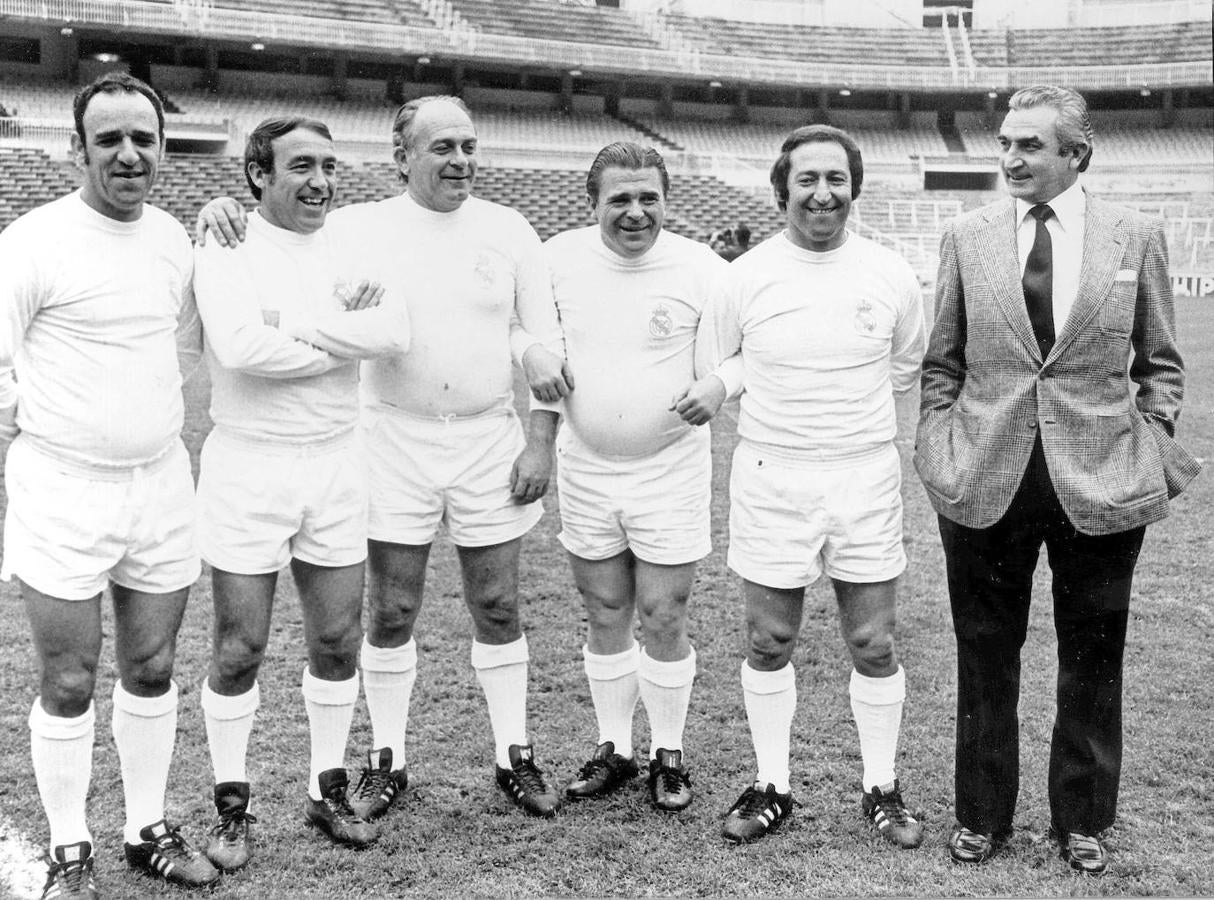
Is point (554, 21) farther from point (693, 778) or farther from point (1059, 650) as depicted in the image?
point (1059, 650)

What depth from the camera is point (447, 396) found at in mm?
4125

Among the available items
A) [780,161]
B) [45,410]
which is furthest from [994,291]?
[45,410]

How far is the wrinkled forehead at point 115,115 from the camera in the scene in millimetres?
3420

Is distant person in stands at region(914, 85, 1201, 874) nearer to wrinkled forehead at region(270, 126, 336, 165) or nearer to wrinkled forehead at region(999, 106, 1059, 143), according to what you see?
wrinkled forehead at region(999, 106, 1059, 143)

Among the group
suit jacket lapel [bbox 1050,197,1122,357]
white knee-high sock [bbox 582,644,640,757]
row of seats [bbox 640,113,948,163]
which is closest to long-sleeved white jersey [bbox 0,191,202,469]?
white knee-high sock [bbox 582,644,640,757]

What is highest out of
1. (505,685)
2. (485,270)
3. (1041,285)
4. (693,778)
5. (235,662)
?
(1041,285)

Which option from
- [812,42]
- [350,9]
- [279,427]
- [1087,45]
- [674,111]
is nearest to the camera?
[279,427]

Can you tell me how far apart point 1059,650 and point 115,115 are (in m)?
3.31

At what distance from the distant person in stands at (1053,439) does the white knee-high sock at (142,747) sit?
100 inches

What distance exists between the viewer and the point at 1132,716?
4879 mm

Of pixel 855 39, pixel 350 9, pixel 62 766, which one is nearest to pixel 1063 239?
pixel 62 766

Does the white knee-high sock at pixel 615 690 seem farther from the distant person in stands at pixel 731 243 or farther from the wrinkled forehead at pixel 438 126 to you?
the distant person in stands at pixel 731 243

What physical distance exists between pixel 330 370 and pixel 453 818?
164cm

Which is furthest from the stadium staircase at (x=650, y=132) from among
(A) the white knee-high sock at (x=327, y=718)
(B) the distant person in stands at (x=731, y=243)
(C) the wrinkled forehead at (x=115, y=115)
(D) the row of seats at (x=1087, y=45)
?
(C) the wrinkled forehead at (x=115, y=115)
